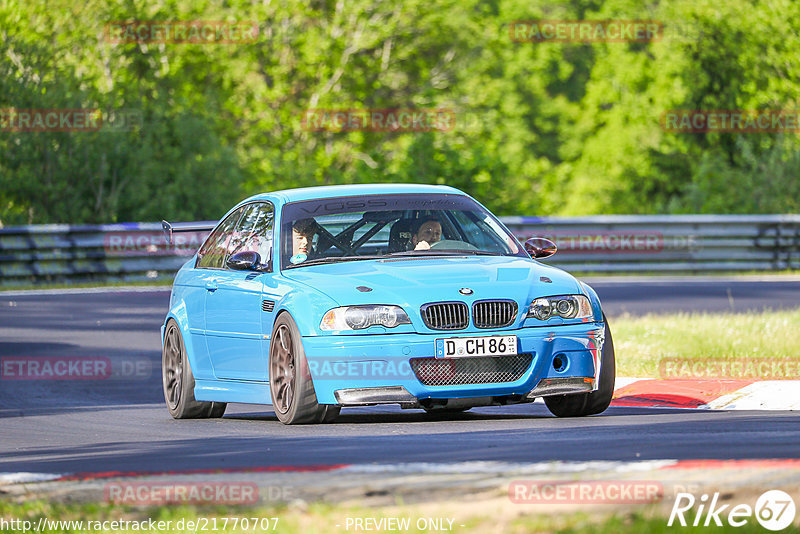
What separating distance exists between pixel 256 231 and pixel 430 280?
201cm

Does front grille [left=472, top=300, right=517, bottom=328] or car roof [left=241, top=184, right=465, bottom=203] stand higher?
car roof [left=241, top=184, right=465, bottom=203]

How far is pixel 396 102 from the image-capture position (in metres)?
45.7

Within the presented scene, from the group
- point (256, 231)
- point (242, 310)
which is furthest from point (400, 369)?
point (256, 231)

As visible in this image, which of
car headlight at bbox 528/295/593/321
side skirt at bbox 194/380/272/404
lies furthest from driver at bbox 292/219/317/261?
car headlight at bbox 528/295/593/321

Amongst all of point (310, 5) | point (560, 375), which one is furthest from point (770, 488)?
point (310, 5)

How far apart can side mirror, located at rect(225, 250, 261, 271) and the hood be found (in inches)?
14.6

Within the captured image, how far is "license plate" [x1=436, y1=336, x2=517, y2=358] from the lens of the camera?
30.7 feet

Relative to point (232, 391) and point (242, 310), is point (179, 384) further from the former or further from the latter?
point (242, 310)

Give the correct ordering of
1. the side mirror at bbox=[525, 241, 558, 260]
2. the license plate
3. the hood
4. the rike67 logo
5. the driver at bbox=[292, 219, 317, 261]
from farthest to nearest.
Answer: the side mirror at bbox=[525, 241, 558, 260] → the driver at bbox=[292, 219, 317, 261] → the hood → the license plate → the rike67 logo

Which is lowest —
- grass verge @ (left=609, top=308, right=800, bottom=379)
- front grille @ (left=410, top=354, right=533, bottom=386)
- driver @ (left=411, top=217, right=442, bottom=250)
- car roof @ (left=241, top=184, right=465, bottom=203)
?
grass verge @ (left=609, top=308, right=800, bottom=379)

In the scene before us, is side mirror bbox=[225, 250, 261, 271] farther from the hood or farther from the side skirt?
the side skirt

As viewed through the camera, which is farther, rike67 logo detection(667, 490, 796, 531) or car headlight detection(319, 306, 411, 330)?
car headlight detection(319, 306, 411, 330)

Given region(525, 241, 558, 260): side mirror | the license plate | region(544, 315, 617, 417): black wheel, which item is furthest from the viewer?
region(525, 241, 558, 260): side mirror

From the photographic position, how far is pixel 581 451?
759 cm
